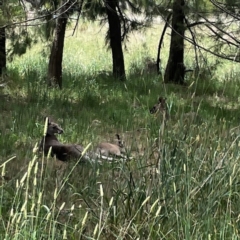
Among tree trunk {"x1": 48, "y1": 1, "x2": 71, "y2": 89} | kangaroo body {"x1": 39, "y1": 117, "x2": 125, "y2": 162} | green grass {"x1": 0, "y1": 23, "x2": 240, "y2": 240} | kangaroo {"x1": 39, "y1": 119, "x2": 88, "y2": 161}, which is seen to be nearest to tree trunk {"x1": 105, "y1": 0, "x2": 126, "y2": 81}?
green grass {"x1": 0, "y1": 23, "x2": 240, "y2": 240}

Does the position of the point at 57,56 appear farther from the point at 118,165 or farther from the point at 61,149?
the point at 118,165

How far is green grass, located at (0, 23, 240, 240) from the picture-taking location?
2520 mm

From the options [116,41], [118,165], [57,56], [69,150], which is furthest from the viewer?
[116,41]

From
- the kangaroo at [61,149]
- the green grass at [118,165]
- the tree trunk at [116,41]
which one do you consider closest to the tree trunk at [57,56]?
the green grass at [118,165]

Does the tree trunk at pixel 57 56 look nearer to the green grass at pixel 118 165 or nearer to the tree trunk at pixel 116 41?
the green grass at pixel 118 165

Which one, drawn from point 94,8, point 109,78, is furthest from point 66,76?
point 94,8

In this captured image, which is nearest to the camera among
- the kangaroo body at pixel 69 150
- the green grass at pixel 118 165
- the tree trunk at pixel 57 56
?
the green grass at pixel 118 165

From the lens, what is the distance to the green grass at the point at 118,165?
A: 2.52 metres

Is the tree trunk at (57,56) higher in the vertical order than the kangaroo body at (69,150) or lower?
higher

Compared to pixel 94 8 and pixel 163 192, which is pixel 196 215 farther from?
pixel 94 8

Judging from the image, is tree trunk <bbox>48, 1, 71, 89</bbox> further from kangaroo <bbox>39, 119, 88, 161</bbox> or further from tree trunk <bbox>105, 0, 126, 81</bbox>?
kangaroo <bbox>39, 119, 88, 161</bbox>

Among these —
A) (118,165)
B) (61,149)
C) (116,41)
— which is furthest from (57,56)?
(118,165)

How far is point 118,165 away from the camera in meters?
3.52

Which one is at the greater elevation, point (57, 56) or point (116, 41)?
point (116, 41)
